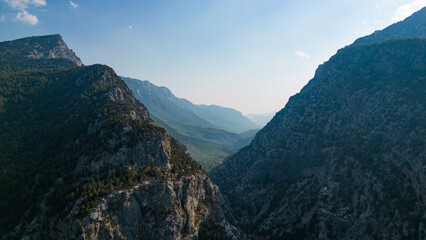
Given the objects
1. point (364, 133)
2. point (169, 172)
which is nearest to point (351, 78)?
point (364, 133)

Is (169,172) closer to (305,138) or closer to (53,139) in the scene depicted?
(53,139)

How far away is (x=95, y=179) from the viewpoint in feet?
Answer: 222

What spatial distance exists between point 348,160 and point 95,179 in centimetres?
10403

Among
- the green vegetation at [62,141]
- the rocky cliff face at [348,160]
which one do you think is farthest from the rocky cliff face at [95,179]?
the rocky cliff face at [348,160]

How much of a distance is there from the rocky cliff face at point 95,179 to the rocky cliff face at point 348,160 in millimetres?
33124

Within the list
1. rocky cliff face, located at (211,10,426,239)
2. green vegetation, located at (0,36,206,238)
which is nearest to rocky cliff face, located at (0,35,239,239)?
green vegetation, located at (0,36,206,238)

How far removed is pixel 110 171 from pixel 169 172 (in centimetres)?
1994

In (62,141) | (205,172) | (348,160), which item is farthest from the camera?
(205,172)

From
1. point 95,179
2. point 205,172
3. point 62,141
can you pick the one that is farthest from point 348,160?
point 62,141

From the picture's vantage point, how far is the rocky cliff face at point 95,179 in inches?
2274

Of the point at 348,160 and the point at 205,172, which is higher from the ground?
the point at 348,160

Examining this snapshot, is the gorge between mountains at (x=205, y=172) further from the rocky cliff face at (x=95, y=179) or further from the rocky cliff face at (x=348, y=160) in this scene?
the rocky cliff face at (x=348, y=160)

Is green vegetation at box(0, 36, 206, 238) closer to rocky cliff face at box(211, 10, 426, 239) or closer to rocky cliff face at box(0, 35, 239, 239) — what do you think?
rocky cliff face at box(0, 35, 239, 239)

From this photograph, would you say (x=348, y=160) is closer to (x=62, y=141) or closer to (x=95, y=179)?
(x=95, y=179)
